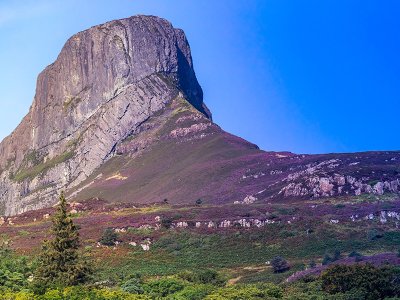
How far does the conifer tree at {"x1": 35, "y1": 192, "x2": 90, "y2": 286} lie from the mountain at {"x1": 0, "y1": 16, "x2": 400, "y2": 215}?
5720 centimetres

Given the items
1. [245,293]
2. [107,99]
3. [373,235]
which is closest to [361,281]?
[245,293]

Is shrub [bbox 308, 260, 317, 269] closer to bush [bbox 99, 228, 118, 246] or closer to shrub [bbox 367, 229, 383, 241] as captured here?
shrub [bbox 367, 229, 383, 241]

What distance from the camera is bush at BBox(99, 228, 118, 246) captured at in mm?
68312

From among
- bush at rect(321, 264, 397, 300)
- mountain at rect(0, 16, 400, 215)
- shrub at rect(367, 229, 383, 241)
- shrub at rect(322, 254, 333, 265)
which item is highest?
mountain at rect(0, 16, 400, 215)

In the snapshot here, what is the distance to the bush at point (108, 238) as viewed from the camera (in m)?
68.3

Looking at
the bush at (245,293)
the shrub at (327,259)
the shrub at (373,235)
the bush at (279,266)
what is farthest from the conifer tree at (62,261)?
the shrub at (373,235)

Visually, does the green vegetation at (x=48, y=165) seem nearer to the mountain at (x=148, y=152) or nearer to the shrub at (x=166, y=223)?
the mountain at (x=148, y=152)

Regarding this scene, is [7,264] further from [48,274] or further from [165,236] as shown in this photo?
[165,236]

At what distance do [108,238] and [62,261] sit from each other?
29.0 metres

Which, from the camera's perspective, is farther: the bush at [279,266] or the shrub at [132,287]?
the bush at [279,266]

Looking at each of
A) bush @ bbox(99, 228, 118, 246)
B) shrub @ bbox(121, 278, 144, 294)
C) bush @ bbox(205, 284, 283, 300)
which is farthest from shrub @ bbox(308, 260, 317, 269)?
bush @ bbox(99, 228, 118, 246)

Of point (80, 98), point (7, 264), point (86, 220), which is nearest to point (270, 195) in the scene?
point (86, 220)

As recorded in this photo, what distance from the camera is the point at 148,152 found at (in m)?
166

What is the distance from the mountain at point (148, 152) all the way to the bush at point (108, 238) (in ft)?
104
